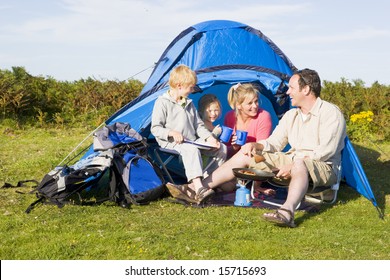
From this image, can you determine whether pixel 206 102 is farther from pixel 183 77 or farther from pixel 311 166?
pixel 311 166

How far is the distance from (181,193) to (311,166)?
4.51 ft

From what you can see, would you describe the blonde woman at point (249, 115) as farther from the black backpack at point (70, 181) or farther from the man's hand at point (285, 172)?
the black backpack at point (70, 181)

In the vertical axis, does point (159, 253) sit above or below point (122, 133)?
below

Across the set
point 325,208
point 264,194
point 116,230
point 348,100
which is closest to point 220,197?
point 264,194

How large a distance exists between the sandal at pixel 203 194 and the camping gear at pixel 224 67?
3.92 ft

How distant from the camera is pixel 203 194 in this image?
19.0 ft

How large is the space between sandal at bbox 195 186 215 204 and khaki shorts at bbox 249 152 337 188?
507 millimetres

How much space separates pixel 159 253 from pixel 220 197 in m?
1.98

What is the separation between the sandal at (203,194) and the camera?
5.79 metres

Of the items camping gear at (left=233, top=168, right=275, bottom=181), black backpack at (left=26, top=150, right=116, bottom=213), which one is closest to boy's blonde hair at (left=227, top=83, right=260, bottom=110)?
camping gear at (left=233, top=168, right=275, bottom=181)

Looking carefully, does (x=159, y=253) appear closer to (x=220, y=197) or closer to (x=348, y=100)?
(x=220, y=197)

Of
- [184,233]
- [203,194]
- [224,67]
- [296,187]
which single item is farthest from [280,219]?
[224,67]

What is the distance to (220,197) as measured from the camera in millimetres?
6293

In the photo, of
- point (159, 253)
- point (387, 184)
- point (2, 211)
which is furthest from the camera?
point (387, 184)
